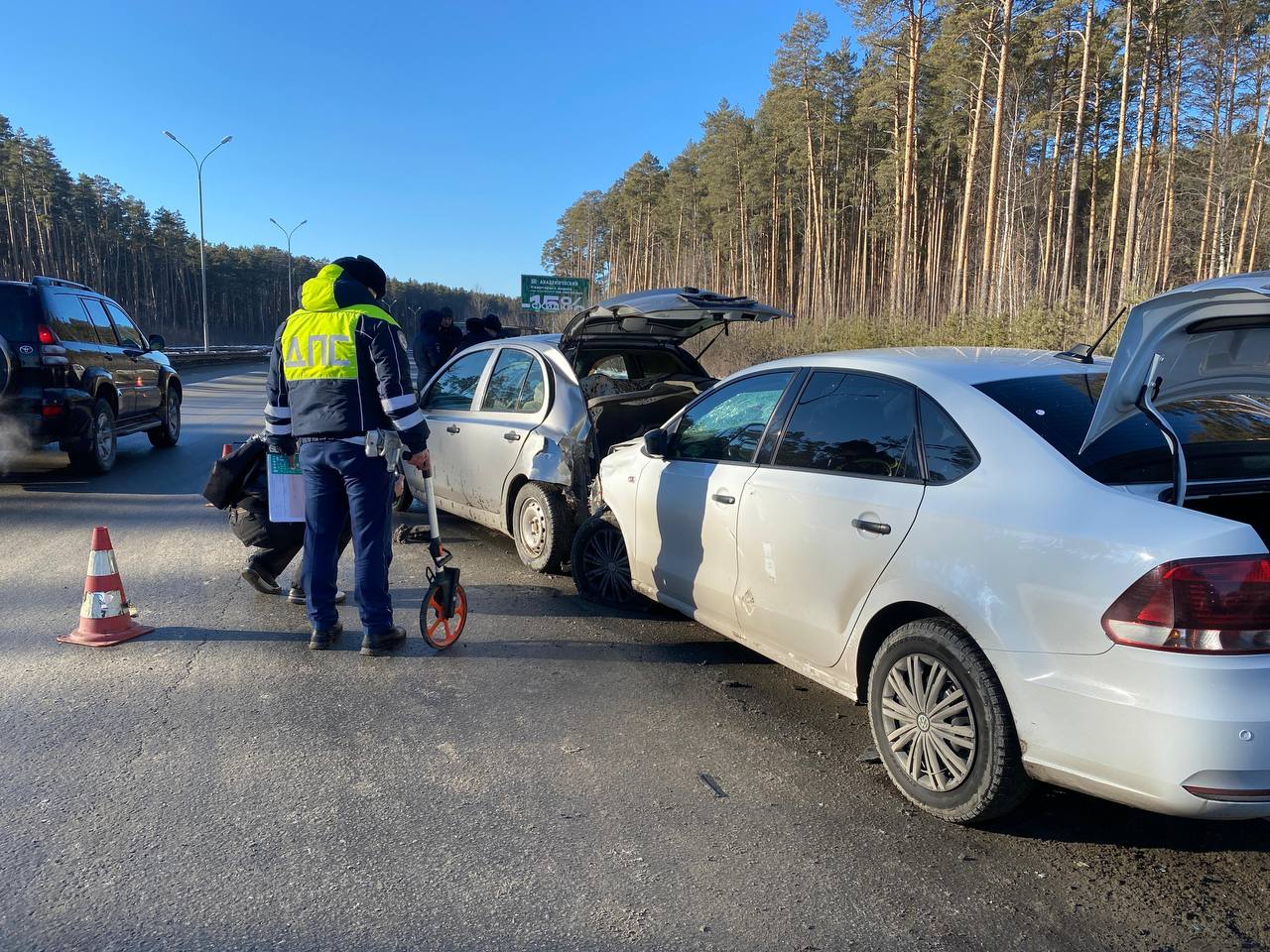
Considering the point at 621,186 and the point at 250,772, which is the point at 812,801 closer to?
the point at 250,772

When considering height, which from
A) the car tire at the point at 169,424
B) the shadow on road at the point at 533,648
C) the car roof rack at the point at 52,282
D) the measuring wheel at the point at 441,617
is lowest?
the shadow on road at the point at 533,648

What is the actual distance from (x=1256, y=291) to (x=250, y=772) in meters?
3.91

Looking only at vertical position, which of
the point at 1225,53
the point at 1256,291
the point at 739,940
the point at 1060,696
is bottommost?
the point at 739,940

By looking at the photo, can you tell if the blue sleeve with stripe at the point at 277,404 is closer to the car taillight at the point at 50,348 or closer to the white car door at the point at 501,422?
the white car door at the point at 501,422

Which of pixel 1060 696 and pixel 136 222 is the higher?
pixel 136 222

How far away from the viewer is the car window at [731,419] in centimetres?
420

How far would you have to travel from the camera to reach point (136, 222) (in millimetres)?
80625

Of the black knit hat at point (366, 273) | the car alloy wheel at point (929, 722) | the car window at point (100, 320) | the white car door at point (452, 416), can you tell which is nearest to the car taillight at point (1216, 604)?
the car alloy wheel at point (929, 722)

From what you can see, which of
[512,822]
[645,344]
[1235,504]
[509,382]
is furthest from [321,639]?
[1235,504]

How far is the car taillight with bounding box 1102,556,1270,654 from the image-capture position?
7.72 ft

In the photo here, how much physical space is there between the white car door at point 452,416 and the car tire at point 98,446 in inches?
164

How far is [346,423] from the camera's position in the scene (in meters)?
4.44

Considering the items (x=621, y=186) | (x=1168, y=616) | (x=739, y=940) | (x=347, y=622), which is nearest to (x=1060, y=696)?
(x=1168, y=616)

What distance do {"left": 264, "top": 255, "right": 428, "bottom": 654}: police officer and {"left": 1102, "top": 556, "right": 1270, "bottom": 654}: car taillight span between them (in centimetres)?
342
